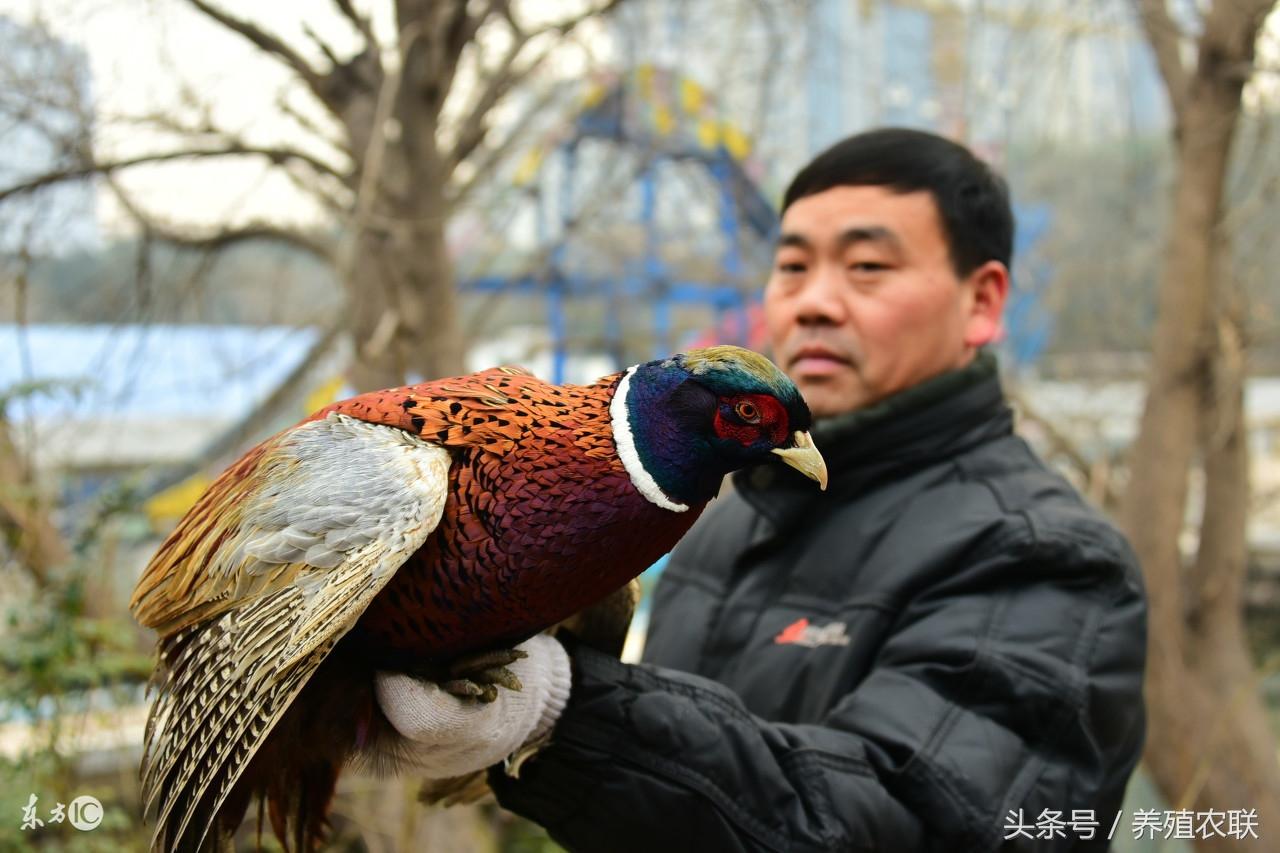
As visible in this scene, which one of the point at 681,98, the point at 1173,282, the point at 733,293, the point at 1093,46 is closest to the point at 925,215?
the point at 1173,282

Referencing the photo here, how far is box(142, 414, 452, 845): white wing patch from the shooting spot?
129cm

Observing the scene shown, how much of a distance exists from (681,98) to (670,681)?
5937 millimetres

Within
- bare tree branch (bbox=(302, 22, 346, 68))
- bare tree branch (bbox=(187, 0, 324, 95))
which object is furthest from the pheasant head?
bare tree branch (bbox=(187, 0, 324, 95))

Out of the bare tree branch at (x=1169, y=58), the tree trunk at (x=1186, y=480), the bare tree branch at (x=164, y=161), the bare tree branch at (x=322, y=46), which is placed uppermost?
the bare tree branch at (x=1169, y=58)

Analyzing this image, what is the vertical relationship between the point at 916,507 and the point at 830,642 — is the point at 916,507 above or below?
above

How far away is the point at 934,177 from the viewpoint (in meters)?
2.00

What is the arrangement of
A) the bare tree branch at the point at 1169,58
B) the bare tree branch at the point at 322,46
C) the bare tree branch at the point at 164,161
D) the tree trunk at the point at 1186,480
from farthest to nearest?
the bare tree branch at the point at 1169,58 < the tree trunk at the point at 1186,480 < the bare tree branch at the point at 164,161 < the bare tree branch at the point at 322,46

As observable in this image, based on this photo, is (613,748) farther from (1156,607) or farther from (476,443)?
(1156,607)

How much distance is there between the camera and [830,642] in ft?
5.88

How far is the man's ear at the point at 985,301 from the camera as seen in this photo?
2059mm

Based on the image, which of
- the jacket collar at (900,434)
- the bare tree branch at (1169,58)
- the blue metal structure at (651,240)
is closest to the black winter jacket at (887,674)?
the jacket collar at (900,434)

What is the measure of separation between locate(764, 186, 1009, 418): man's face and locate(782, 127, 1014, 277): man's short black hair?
0.02 metres

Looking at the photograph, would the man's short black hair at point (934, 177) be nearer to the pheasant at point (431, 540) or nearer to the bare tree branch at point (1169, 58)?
the pheasant at point (431, 540)

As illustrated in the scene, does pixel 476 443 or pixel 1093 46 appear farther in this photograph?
pixel 1093 46
